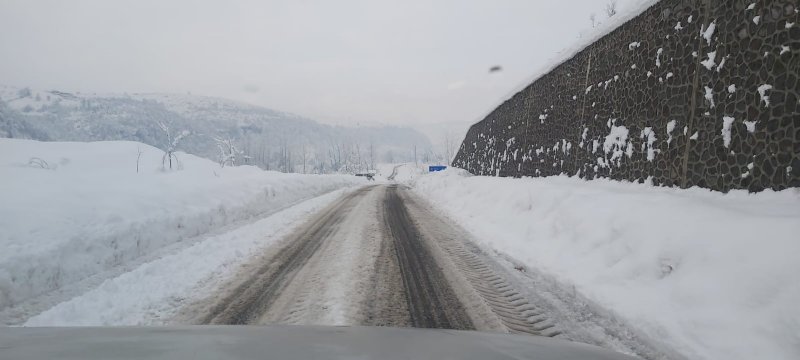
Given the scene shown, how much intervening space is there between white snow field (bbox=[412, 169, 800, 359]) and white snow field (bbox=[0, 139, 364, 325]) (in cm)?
512

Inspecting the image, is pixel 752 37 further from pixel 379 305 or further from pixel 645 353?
pixel 379 305

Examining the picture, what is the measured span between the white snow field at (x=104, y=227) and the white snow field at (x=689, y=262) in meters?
5.12

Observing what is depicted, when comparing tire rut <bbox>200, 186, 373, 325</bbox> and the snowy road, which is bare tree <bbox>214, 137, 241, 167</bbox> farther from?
the snowy road

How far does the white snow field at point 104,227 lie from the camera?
4.63 meters

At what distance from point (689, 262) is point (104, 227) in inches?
328

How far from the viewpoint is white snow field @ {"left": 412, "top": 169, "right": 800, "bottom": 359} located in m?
3.10

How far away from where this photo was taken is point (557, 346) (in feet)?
6.72

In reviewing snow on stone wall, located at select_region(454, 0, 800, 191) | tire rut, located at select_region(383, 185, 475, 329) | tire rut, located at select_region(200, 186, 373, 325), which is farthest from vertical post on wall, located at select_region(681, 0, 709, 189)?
tire rut, located at select_region(200, 186, 373, 325)

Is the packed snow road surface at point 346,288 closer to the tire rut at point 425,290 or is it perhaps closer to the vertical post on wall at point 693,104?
the tire rut at point 425,290

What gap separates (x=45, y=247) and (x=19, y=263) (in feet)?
Answer: 1.72

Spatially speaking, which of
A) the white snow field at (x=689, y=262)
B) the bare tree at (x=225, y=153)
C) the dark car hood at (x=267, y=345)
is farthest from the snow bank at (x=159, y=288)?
the bare tree at (x=225, y=153)

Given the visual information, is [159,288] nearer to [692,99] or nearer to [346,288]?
[346,288]

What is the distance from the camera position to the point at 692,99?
669 cm

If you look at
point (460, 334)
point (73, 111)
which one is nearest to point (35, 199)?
point (460, 334)
